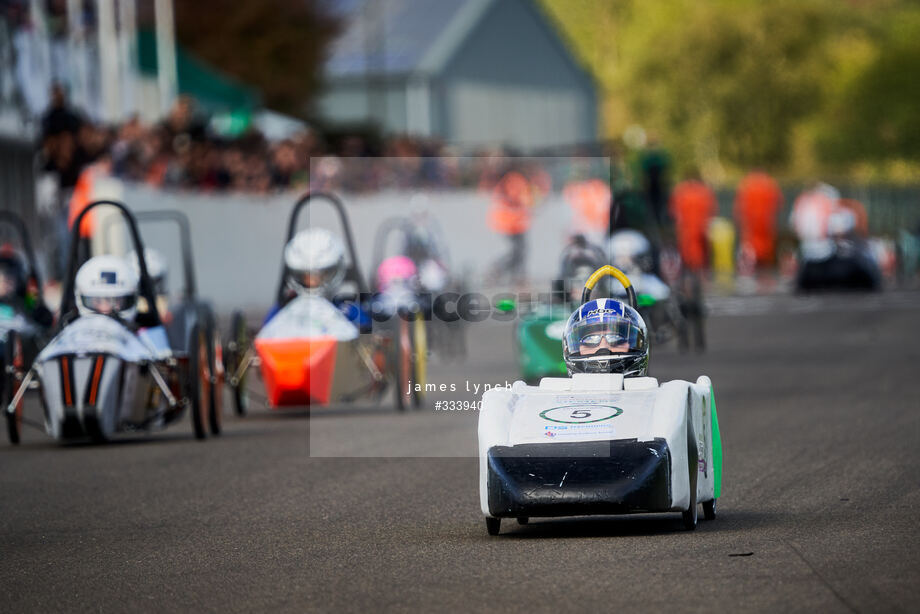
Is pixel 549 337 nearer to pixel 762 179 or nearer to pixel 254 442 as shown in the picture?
pixel 254 442

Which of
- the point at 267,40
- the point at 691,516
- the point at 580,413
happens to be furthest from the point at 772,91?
the point at 691,516

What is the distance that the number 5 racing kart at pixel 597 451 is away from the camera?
29.9ft

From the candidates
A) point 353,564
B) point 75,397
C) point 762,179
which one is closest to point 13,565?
point 353,564

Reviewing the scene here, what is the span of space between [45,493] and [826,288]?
24.2 meters

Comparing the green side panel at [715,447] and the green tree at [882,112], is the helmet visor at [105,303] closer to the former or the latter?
the green side panel at [715,447]

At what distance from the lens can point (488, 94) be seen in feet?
230

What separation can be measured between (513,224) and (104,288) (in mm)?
20851

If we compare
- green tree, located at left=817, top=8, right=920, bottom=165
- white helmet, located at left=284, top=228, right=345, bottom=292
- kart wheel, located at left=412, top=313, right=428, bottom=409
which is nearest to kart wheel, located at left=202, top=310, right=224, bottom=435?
white helmet, located at left=284, top=228, right=345, bottom=292

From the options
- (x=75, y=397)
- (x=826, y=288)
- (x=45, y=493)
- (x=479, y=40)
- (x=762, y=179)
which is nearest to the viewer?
(x=45, y=493)

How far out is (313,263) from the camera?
1719 centimetres

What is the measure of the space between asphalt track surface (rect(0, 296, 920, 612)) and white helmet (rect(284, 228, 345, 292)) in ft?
3.81

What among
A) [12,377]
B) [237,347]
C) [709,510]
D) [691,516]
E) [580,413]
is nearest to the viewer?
[691,516]

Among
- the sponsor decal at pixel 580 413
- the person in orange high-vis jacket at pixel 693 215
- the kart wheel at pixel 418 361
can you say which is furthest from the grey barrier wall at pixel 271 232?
the sponsor decal at pixel 580 413

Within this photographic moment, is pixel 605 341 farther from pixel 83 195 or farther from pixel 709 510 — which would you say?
pixel 83 195
